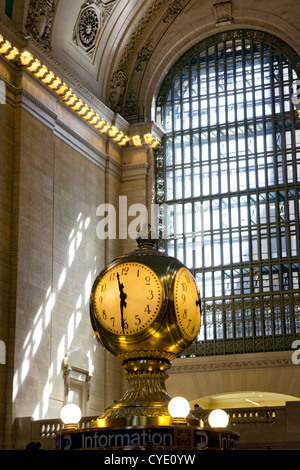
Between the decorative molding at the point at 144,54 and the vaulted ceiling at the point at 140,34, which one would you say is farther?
the decorative molding at the point at 144,54

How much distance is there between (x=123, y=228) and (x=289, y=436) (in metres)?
9.00

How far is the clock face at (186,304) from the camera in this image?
3.92 m

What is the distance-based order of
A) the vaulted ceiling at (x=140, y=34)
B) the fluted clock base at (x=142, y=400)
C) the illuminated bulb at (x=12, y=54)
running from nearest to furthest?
the fluted clock base at (x=142, y=400) < the illuminated bulb at (x=12, y=54) < the vaulted ceiling at (x=140, y=34)

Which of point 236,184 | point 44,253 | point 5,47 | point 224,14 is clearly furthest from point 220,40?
point 44,253

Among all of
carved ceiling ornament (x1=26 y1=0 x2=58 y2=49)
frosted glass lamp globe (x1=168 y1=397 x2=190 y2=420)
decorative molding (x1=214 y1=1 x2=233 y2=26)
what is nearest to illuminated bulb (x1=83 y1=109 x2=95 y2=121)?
carved ceiling ornament (x1=26 y1=0 x2=58 y2=49)

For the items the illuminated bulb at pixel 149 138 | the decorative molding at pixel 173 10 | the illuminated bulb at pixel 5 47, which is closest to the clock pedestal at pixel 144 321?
the illuminated bulb at pixel 5 47

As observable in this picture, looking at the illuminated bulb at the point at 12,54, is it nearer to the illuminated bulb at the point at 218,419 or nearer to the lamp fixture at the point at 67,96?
the lamp fixture at the point at 67,96

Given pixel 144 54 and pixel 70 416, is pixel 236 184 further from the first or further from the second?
pixel 70 416

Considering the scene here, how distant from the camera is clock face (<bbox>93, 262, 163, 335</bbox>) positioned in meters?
3.87

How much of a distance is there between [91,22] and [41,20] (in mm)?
2719

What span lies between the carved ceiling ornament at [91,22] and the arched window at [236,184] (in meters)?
2.61

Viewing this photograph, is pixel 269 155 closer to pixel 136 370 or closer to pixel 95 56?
pixel 95 56

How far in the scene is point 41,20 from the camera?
20.1 m
